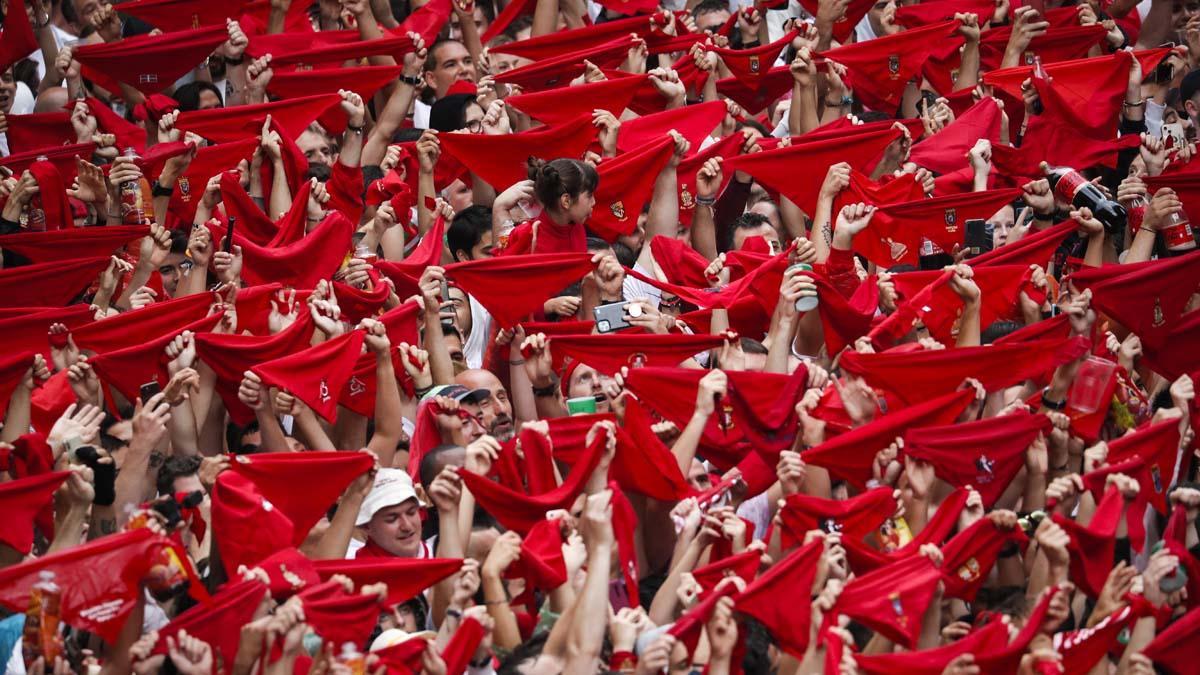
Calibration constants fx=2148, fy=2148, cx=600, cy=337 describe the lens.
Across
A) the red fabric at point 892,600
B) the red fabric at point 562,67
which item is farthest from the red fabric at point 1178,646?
the red fabric at point 562,67

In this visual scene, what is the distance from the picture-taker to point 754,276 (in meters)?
8.57

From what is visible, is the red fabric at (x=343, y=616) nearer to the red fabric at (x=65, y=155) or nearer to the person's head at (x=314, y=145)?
the red fabric at (x=65, y=155)

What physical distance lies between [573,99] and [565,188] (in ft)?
4.81

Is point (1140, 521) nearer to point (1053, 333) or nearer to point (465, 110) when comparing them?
point (1053, 333)

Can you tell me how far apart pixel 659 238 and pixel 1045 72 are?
2.33m

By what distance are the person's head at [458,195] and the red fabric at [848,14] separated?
2211 millimetres

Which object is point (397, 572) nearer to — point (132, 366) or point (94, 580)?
point (94, 580)

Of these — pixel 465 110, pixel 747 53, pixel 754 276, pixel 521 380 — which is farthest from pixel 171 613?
pixel 747 53

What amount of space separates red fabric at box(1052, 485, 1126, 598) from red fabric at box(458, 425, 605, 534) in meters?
1.57

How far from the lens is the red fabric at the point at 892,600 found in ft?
21.8

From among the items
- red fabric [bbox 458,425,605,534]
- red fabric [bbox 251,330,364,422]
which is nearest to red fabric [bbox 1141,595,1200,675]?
red fabric [bbox 458,425,605,534]

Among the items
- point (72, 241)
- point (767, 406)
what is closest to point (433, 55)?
point (72, 241)

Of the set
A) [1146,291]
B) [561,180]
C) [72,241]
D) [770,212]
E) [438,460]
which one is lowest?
[770,212]

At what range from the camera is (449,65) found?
36.5 feet
